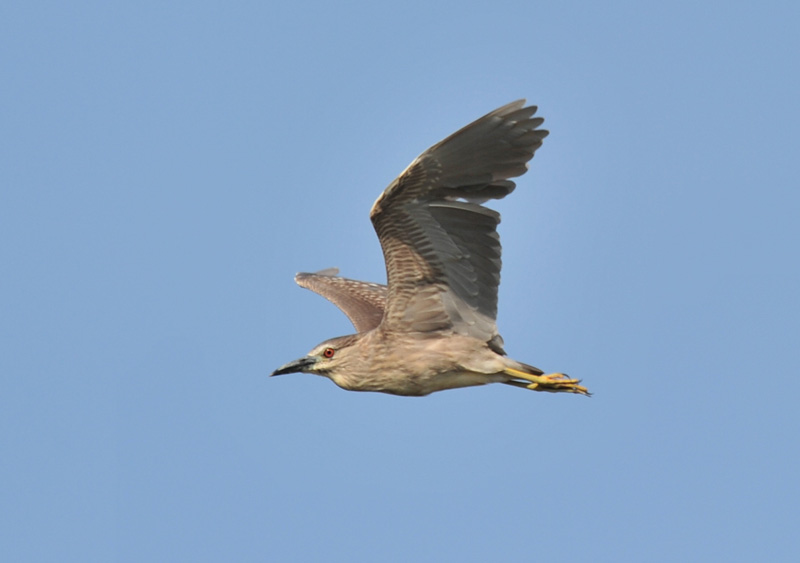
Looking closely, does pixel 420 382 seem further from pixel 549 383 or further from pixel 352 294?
pixel 352 294

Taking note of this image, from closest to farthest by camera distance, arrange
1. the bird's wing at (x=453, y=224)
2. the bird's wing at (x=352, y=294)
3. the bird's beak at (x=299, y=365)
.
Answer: the bird's wing at (x=453, y=224) → the bird's beak at (x=299, y=365) → the bird's wing at (x=352, y=294)

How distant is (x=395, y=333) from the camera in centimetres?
1396

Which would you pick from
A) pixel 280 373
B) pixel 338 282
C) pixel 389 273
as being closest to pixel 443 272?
pixel 389 273

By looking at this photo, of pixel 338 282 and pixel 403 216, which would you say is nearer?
pixel 403 216

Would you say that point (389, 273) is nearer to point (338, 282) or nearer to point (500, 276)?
point (500, 276)

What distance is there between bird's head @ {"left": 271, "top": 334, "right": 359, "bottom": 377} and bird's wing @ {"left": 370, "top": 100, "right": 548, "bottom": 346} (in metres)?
0.60

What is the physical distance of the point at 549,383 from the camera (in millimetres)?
13906

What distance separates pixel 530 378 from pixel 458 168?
264 cm

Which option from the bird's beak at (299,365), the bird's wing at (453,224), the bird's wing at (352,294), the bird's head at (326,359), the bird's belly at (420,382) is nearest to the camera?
the bird's wing at (453,224)

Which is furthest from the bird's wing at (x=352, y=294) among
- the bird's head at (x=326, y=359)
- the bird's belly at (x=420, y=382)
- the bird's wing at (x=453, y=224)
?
the bird's wing at (x=453, y=224)

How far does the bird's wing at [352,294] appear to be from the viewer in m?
16.6

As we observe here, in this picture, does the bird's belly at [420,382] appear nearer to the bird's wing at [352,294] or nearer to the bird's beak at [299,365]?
the bird's beak at [299,365]

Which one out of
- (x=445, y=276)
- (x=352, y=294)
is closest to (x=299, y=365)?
(x=445, y=276)

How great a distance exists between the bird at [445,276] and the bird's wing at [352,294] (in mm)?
1985
